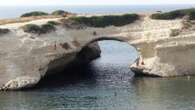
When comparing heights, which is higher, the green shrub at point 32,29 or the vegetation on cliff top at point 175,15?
the vegetation on cliff top at point 175,15

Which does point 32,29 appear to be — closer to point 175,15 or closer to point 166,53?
point 166,53

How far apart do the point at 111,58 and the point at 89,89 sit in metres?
40.5

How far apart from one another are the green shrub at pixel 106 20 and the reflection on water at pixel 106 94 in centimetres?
818

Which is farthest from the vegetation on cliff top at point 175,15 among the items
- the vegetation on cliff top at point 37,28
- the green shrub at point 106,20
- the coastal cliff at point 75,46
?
the vegetation on cliff top at point 37,28

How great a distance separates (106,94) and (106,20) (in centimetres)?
2141

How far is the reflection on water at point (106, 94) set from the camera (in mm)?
70875

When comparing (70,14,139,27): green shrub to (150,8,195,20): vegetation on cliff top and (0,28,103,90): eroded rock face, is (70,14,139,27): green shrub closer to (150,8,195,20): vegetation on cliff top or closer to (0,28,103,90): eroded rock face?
(150,8,195,20): vegetation on cliff top

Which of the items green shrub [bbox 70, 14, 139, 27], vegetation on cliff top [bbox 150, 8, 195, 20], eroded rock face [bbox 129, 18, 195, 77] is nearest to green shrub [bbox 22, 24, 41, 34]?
green shrub [bbox 70, 14, 139, 27]

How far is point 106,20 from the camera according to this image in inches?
3792

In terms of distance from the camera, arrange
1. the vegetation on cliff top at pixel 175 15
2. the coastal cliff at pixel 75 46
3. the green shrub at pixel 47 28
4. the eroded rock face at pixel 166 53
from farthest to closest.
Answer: the vegetation on cliff top at pixel 175 15 → the green shrub at pixel 47 28 → the eroded rock face at pixel 166 53 → the coastal cliff at pixel 75 46

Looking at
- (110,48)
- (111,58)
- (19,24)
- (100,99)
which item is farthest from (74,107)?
(110,48)

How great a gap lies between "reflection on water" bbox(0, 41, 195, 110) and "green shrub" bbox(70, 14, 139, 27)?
8176mm

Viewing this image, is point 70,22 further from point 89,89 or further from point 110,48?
point 110,48

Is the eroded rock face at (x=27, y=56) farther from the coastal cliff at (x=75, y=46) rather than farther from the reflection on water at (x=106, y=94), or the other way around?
the reflection on water at (x=106, y=94)
